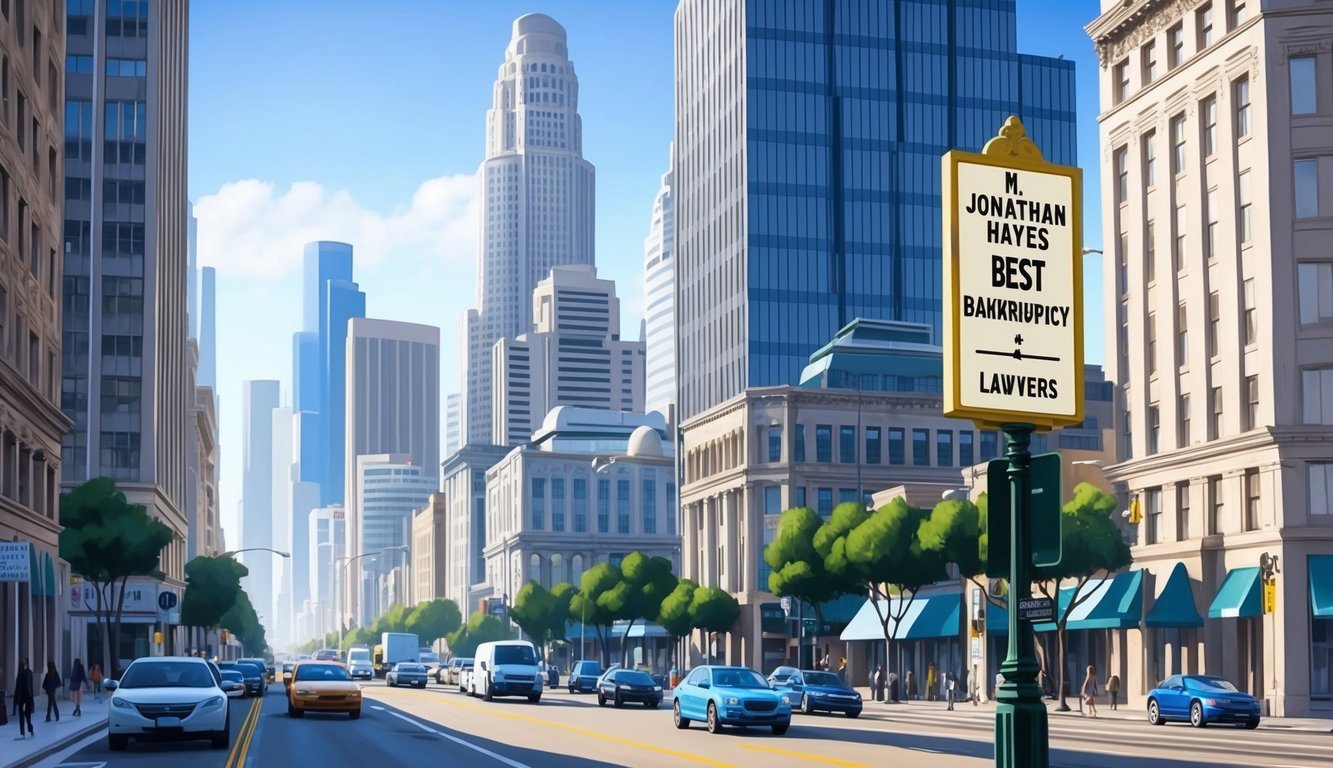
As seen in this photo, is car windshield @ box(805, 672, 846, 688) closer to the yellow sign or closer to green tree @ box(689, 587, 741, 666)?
the yellow sign

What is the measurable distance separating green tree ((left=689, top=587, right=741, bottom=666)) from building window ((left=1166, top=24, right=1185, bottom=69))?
52.6 meters

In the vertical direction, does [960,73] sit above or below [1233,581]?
above

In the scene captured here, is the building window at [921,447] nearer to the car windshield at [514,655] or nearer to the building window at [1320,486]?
the car windshield at [514,655]

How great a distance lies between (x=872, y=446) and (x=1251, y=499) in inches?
2273

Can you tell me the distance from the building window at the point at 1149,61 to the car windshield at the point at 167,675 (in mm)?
52341

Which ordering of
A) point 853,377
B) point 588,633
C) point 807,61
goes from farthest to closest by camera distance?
point 588,633 < point 807,61 < point 853,377

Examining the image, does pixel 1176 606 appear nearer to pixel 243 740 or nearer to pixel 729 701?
pixel 729 701

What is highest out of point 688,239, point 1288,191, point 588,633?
point 688,239

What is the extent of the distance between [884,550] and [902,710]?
12.8 meters

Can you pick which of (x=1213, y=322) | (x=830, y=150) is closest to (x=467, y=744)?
(x=1213, y=322)

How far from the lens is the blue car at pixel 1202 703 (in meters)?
47.6

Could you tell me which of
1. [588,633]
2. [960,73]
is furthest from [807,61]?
[588,633]

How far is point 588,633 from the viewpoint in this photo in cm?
17262

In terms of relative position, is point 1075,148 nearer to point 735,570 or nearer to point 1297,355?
point 735,570
